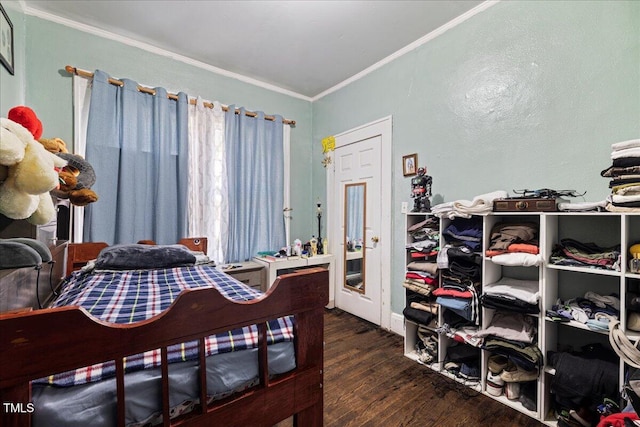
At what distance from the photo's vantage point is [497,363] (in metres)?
1.75

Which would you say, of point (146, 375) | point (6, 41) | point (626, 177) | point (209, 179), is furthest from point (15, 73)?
point (626, 177)

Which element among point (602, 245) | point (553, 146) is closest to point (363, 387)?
point (602, 245)

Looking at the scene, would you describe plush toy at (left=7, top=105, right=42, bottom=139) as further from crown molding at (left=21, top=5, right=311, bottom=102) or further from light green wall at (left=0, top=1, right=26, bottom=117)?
crown molding at (left=21, top=5, right=311, bottom=102)

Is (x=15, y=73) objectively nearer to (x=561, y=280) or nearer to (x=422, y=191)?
(x=422, y=191)

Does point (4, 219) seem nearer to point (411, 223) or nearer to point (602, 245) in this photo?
point (411, 223)

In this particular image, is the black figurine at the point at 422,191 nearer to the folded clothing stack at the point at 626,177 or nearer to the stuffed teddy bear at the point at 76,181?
the folded clothing stack at the point at 626,177

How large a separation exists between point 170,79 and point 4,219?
7.30ft

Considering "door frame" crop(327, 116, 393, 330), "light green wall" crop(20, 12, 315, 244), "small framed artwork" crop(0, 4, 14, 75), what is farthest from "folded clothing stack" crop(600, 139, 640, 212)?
"small framed artwork" crop(0, 4, 14, 75)

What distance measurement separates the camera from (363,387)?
5.92 feet

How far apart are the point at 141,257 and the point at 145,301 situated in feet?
2.78

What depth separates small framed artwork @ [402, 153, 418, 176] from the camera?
96.5 inches

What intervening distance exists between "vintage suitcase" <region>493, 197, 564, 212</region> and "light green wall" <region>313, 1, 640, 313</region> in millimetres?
289

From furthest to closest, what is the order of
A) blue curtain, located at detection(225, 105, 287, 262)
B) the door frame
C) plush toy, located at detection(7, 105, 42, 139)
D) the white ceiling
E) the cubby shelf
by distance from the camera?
blue curtain, located at detection(225, 105, 287, 262), the door frame, the white ceiling, the cubby shelf, plush toy, located at detection(7, 105, 42, 139)

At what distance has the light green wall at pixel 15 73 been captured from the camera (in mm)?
1695
